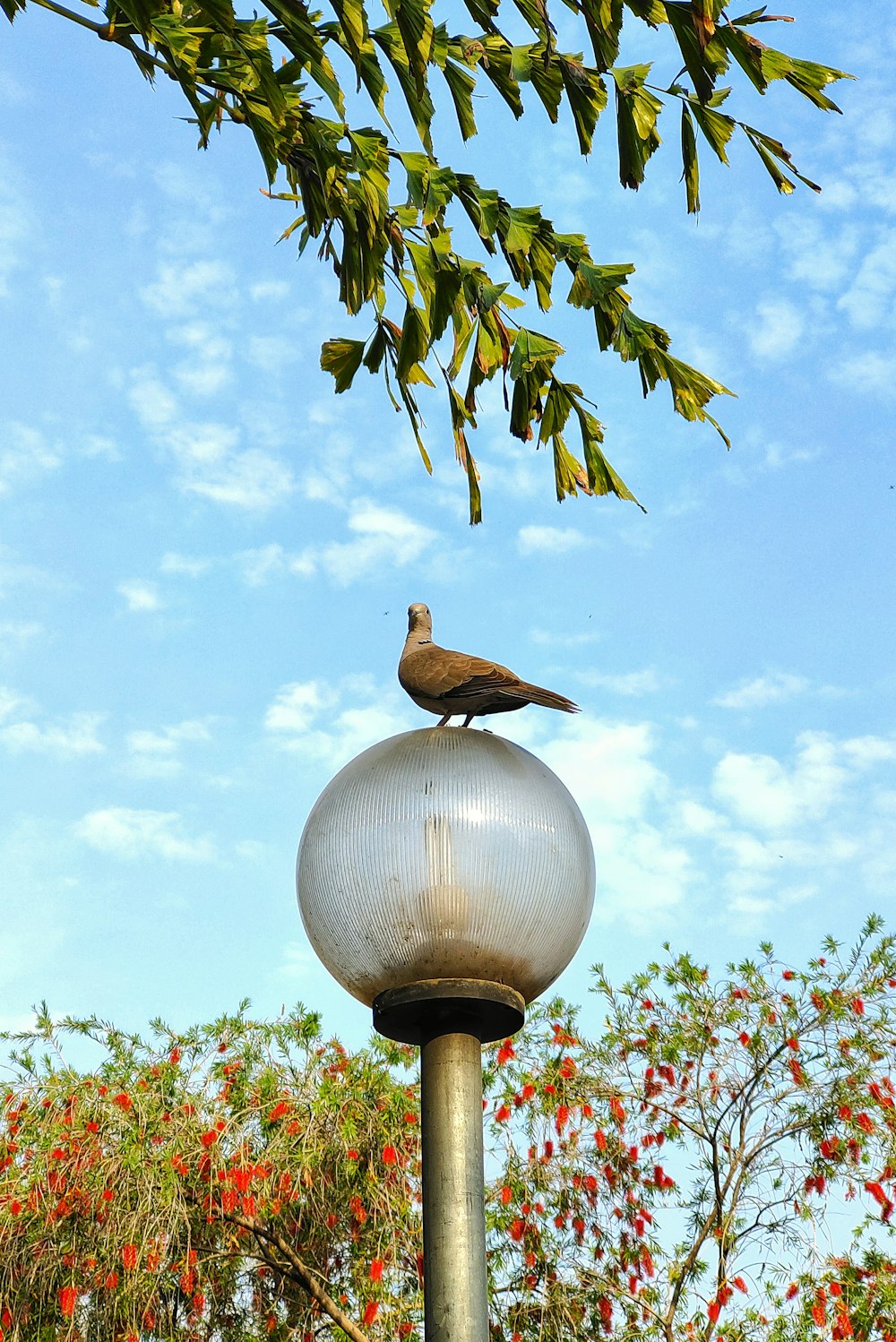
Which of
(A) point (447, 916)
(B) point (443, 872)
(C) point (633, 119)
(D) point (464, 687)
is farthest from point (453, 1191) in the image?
(C) point (633, 119)

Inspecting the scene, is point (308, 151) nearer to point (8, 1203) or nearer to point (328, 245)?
point (328, 245)

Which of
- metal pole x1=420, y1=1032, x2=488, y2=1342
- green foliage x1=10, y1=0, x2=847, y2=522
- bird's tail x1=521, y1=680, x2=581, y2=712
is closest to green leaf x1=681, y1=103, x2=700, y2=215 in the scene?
green foliage x1=10, y1=0, x2=847, y2=522

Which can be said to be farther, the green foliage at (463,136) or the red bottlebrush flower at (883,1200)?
the red bottlebrush flower at (883,1200)

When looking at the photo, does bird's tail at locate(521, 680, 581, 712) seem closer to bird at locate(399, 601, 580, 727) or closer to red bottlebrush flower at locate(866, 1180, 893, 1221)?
bird at locate(399, 601, 580, 727)

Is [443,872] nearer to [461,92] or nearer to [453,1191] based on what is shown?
[453,1191]

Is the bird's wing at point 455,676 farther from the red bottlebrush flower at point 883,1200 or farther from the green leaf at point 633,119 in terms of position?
the red bottlebrush flower at point 883,1200

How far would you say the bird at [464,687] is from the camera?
3.51 m

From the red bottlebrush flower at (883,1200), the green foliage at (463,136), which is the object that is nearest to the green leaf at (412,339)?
the green foliage at (463,136)

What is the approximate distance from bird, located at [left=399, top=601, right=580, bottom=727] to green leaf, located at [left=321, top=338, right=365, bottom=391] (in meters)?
1.30

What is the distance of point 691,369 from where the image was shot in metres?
4.82

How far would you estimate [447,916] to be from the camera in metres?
3.16

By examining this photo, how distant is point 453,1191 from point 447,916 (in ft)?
1.96

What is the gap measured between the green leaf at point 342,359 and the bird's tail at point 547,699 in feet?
5.31

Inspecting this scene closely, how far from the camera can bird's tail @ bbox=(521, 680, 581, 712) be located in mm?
3490
